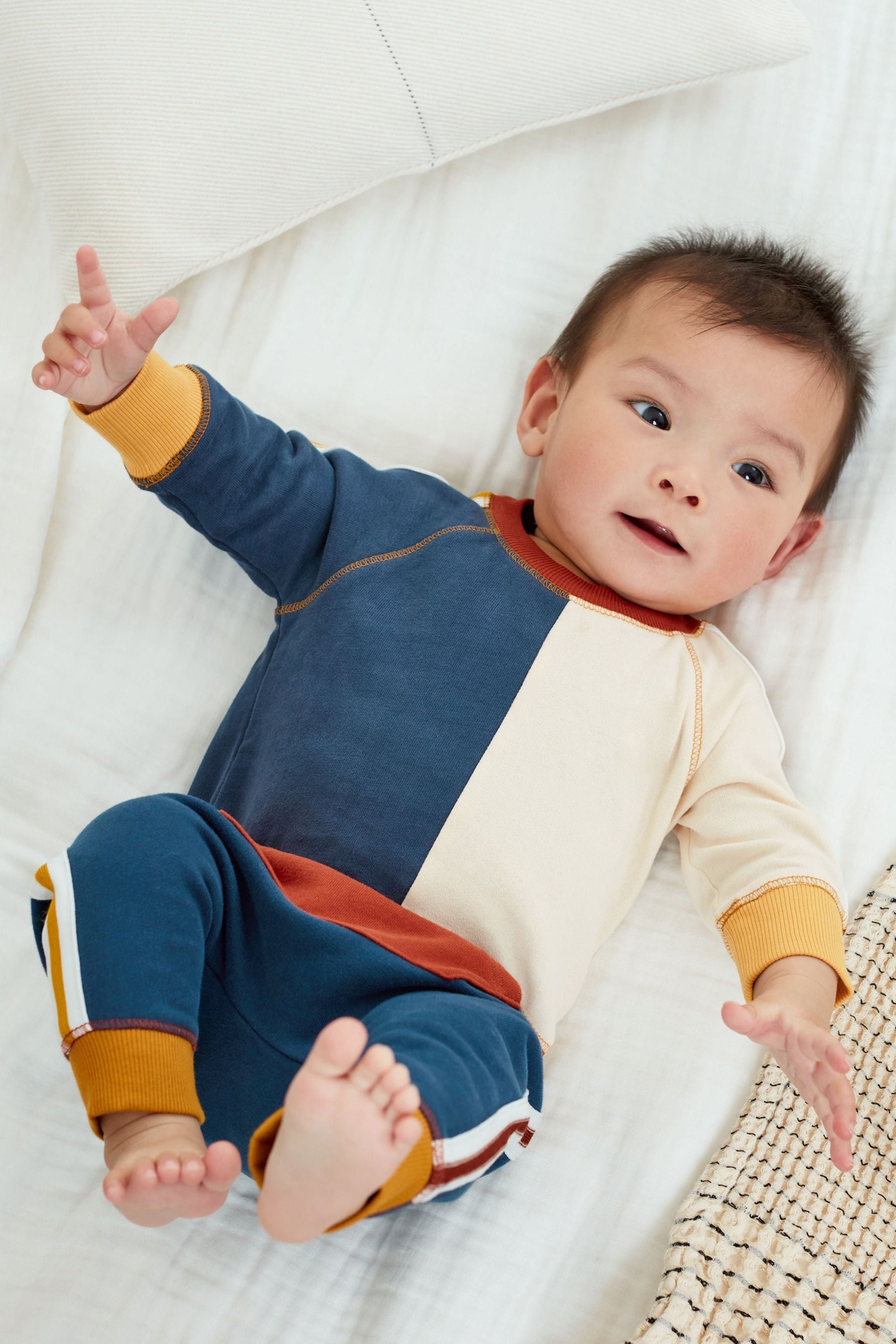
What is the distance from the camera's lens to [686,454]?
3.39 ft

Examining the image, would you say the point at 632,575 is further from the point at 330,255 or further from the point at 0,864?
the point at 0,864

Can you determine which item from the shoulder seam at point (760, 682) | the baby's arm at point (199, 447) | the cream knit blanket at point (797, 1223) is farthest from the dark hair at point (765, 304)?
the cream knit blanket at point (797, 1223)

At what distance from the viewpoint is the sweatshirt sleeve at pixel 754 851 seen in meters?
0.94

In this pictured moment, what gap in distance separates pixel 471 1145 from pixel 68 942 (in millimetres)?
307

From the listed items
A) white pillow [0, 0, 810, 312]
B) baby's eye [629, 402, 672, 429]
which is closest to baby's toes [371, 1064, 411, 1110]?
baby's eye [629, 402, 672, 429]

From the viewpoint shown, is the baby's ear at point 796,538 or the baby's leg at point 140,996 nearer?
the baby's leg at point 140,996

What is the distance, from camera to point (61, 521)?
1.22 meters

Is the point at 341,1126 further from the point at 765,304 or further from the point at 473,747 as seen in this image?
the point at 765,304

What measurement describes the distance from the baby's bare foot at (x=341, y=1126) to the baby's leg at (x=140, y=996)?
5cm

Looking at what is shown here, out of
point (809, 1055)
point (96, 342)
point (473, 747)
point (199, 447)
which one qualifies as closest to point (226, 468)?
point (199, 447)

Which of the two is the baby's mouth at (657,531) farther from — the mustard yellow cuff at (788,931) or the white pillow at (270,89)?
the white pillow at (270,89)

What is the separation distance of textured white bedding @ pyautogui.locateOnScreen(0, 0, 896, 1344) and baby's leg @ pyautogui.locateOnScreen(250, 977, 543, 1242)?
156 millimetres

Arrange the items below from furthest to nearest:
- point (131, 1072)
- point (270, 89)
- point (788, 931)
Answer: point (270, 89) → point (788, 931) → point (131, 1072)

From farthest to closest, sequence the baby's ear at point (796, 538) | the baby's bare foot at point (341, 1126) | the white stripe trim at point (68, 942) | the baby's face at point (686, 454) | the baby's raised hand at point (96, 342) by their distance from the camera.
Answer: the baby's ear at point (796, 538) → the baby's face at point (686, 454) → the baby's raised hand at point (96, 342) → the white stripe trim at point (68, 942) → the baby's bare foot at point (341, 1126)
